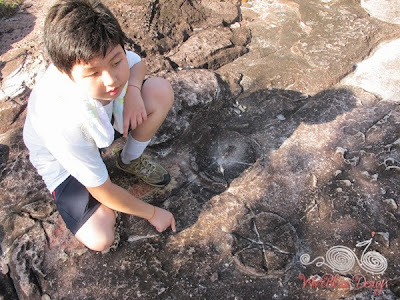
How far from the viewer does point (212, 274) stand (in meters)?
1.51

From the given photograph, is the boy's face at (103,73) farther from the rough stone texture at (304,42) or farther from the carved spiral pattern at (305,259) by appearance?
the rough stone texture at (304,42)

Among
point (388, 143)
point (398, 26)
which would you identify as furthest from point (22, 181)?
point (398, 26)

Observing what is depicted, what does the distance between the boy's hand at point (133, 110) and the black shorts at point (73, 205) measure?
34 centimetres

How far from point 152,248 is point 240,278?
398 mm

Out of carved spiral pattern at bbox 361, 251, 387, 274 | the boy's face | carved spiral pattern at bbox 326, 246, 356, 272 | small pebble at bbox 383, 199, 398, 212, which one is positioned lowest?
carved spiral pattern at bbox 361, 251, 387, 274

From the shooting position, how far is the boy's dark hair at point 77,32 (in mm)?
1169

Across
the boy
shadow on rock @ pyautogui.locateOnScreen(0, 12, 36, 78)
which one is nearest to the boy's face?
the boy

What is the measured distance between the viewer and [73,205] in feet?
5.28

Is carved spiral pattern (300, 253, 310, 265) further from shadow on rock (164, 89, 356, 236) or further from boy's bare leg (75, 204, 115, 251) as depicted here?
boy's bare leg (75, 204, 115, 251)

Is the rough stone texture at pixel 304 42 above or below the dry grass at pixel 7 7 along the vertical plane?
below

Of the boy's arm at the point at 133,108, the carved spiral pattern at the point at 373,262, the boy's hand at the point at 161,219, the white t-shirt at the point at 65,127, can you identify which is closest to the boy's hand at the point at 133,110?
the boy's arm at the point at 133,108

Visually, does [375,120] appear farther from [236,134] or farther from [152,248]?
[152,248]

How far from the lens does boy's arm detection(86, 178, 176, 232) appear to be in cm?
146

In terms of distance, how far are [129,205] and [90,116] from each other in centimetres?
42
